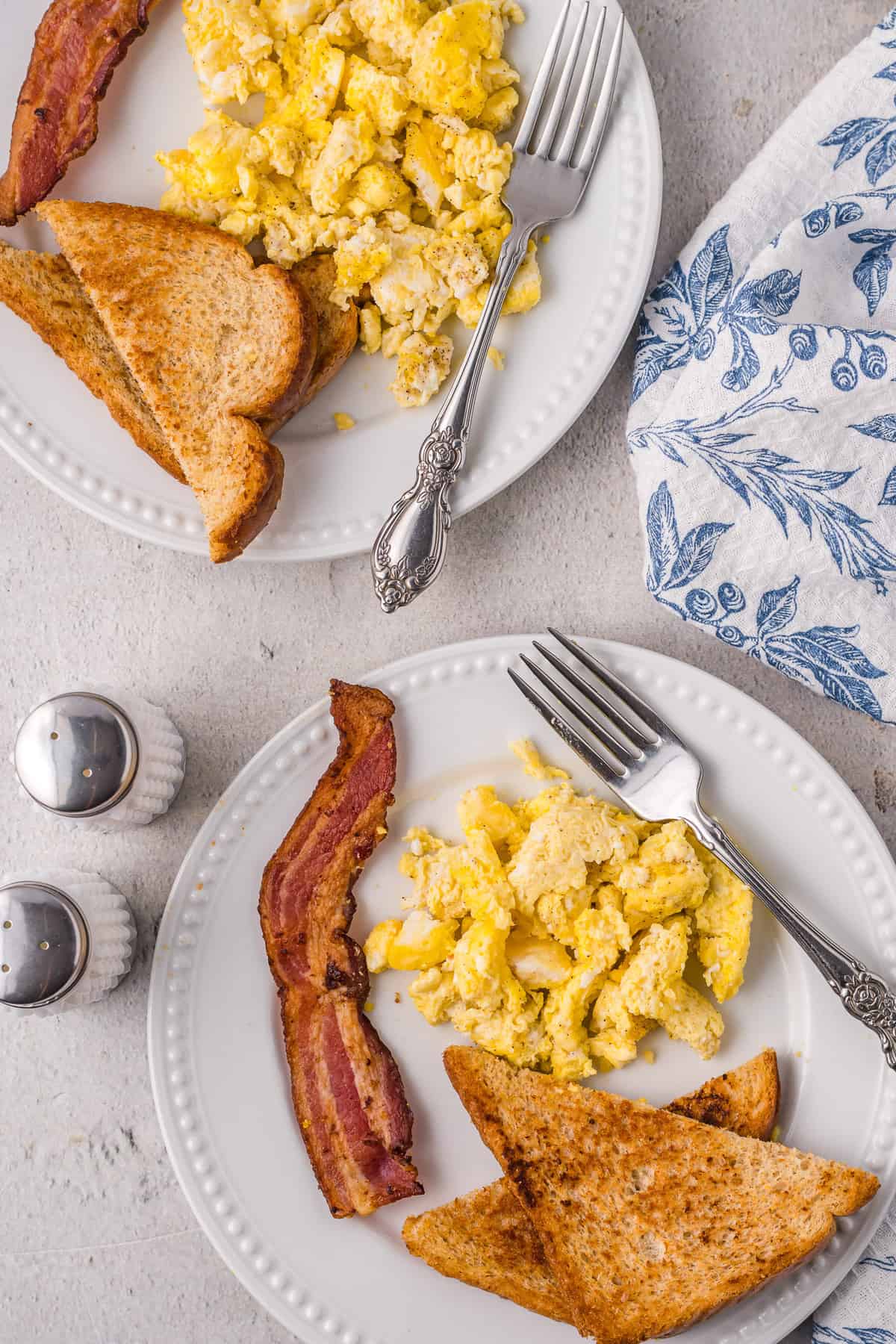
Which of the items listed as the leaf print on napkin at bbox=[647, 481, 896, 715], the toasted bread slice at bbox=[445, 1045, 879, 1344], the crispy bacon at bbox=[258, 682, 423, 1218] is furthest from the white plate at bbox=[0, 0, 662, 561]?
the toasted bread slice at bbox=[445, 1045, 879, 1344]

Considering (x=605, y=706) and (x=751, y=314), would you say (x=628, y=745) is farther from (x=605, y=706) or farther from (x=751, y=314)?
(x=751, y=314)

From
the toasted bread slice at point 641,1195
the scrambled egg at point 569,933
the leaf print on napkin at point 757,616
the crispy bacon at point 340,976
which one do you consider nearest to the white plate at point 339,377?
the leaf print on napkin at point 757,616

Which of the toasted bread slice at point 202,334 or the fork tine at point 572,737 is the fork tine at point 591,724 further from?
the toasted bread slice at point 202,334

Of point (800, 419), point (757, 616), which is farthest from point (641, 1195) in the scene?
point (800, 419)

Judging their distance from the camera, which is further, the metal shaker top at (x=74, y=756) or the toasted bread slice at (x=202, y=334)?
the toasted bread slice at (x=202, y=334)

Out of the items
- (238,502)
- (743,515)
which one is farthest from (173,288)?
(743,515)
